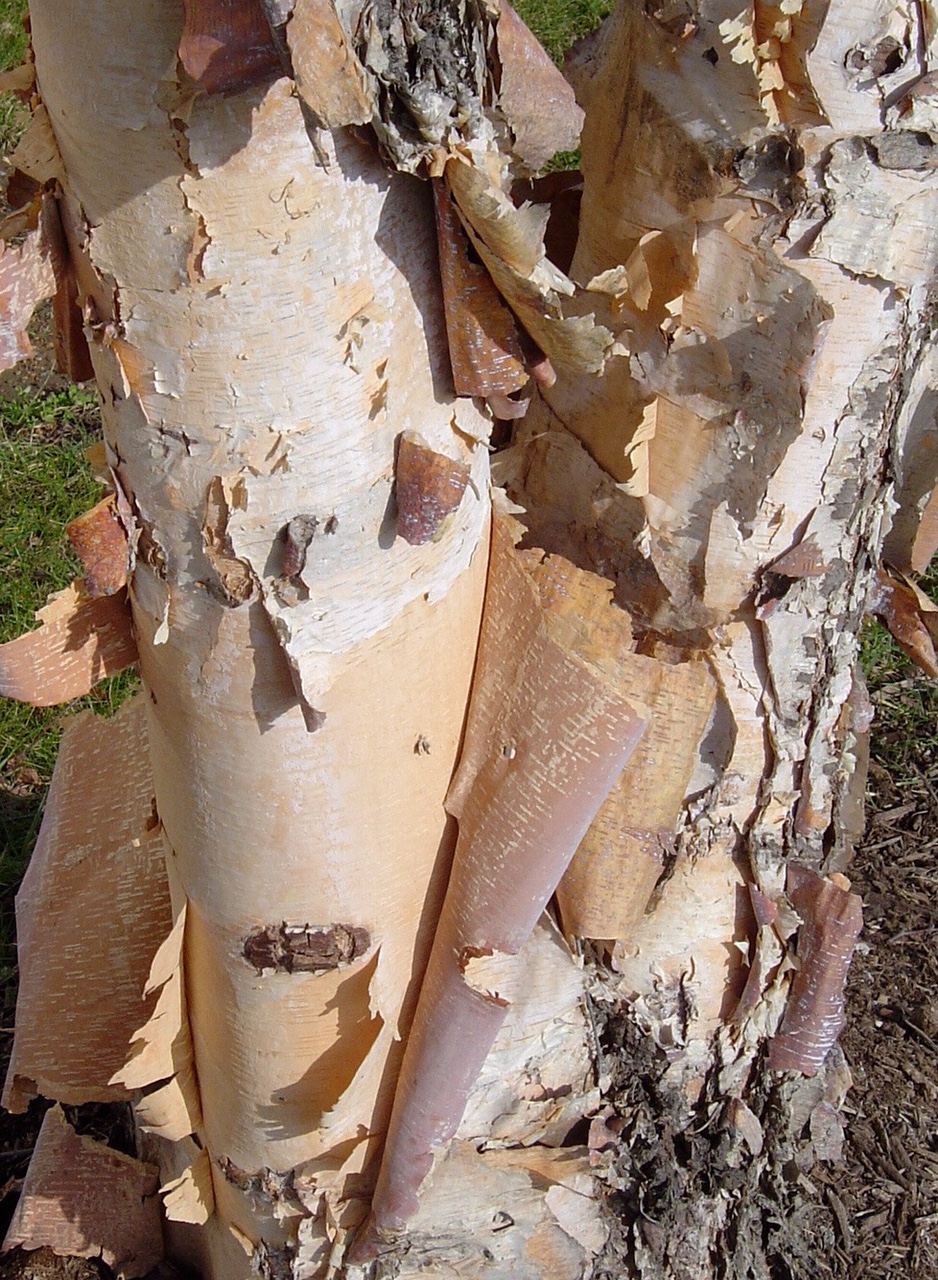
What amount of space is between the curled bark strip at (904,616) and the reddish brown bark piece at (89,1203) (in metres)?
1.15

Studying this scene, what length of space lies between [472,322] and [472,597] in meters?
0.26

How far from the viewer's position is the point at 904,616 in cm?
132

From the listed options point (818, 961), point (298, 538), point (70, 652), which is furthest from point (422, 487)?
point (818, 961)

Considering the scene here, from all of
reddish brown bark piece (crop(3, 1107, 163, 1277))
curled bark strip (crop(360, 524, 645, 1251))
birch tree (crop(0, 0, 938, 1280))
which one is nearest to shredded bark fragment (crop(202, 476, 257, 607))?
birch tree (crop(0, 0, 938, 1280))

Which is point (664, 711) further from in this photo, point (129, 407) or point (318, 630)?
point (129, 407)

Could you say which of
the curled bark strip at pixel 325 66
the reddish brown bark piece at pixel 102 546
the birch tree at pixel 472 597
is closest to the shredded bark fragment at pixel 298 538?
the birch tree at pixel 472 597

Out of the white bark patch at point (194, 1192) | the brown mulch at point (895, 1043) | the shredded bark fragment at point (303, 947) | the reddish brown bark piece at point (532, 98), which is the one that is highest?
the reddish brown bark piece at point (532, 98)

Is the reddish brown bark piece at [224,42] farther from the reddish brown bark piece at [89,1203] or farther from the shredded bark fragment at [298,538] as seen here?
the reddish brown bark piece at [89,1203]

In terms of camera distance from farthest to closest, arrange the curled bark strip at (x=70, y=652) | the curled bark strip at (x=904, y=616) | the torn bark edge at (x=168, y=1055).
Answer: the curled bark strip at (x=904, y=616), the torn bark edge at (x=168, y=1055), the curled bark strip at (x=70, y=652)

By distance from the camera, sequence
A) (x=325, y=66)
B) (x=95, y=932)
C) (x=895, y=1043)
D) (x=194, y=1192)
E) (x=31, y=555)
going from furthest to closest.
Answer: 1. (x=31, y=555)
2. (x=895, y=1043)
3. (x=95, y=932)
4. (x=194, y=1192)
5. (x=325, y=66)

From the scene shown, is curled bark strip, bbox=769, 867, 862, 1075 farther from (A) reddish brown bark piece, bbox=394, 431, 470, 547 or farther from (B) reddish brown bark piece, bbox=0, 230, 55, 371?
(B) reddish brown bark piece, bbox=0, 230, 55, 371

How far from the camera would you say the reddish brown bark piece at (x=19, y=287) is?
0.82 metres

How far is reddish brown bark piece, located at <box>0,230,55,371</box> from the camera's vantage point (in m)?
0.82

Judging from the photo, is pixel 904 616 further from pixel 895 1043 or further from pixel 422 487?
pixel 895 1043
